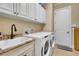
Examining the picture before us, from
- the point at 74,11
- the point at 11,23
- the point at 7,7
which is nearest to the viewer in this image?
the point at 7,7

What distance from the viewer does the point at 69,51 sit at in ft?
5.13

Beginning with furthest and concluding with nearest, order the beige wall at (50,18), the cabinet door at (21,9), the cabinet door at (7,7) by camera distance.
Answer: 1. the beige wall at (50,18)
2. the cabinet door at (21,9)
3. the cabinet door at (7,7)

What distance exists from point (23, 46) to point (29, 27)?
1111 mm

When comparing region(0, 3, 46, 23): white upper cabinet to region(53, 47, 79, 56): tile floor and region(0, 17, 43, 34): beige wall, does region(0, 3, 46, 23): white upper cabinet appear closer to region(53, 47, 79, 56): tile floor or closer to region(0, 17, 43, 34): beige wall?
region(0, 17, 43, 34): beige wall

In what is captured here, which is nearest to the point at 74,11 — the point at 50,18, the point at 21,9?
the point at 50,18

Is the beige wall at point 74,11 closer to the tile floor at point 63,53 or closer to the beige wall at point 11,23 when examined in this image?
the tile floor at point 63,53

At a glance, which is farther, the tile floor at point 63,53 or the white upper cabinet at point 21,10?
the tile floor at point 63,53

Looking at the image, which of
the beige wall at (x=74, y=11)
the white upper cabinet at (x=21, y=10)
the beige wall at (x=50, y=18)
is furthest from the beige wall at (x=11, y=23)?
the beige wall at (x=74, y=11)

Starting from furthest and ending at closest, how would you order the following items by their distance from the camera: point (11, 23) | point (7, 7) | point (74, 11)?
point (11, 23)
point (74, 11)
point (7, 7)

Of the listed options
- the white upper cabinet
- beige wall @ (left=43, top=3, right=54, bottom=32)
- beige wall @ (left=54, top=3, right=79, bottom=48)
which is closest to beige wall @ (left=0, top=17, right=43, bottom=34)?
the white upper cabinet

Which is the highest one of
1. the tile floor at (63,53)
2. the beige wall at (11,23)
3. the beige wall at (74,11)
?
the beige wall at (74,11)

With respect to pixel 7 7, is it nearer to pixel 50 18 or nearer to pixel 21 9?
pixel 21 9

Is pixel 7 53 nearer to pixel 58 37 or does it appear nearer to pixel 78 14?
pixel 58 37

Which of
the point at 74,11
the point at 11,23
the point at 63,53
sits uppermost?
the point at 74,11
